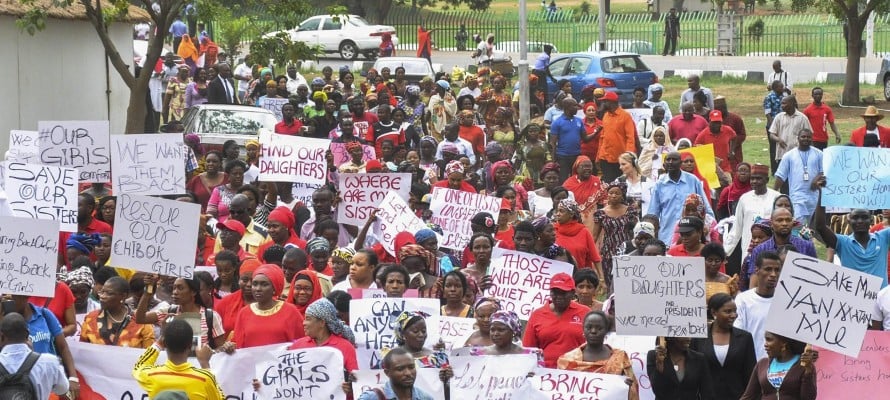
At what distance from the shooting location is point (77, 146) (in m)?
14.8

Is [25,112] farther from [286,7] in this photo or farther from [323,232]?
[323,232]

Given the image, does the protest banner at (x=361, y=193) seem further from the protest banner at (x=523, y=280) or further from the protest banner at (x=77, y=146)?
the protest banner at (x=523, y=280)

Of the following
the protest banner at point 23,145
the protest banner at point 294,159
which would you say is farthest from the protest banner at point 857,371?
the protest banner at point 23,145

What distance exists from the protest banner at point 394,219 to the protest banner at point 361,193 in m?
0.89

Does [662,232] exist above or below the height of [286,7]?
below

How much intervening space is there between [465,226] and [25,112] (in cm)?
1156

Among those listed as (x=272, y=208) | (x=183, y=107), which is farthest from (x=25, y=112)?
(x=272, y=208)

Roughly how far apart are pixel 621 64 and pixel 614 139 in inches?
523

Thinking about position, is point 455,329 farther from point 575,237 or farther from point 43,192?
point 43,192

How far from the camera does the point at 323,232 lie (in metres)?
12.9

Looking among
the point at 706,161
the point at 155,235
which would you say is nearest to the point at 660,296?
the point at 155,235

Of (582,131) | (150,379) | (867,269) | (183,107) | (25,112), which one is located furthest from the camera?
(183,107)

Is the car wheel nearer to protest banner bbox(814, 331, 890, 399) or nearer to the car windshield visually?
the car windshield

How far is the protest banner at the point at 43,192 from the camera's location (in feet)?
41.1
